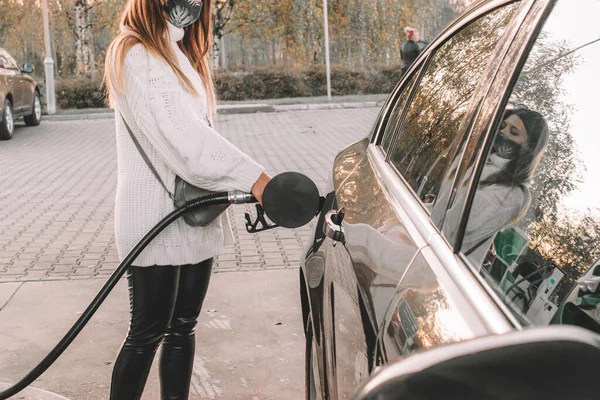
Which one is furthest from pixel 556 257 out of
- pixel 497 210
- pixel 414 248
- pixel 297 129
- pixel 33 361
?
pixel 297 129

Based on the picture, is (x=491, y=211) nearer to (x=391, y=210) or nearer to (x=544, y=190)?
(x=544, y=190)

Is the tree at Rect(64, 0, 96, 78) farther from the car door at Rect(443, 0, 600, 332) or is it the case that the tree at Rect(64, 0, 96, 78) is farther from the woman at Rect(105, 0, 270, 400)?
the car door at Rect(443, 0, 600, 332)

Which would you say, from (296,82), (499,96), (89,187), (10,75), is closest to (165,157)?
(499,96)

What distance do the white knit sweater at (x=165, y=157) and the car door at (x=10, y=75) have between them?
541 inches

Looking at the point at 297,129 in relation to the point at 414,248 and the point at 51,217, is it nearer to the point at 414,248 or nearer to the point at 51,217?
the point at 51,217

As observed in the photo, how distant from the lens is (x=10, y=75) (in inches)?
641

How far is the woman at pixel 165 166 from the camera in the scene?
2.86 metres

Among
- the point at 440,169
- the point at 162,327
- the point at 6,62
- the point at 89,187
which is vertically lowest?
the point at 89,187

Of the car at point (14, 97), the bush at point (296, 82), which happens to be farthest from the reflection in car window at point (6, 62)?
the bush at point (296, 82)

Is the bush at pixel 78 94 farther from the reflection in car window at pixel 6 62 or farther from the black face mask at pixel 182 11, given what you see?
the black face mask at pixel 182 11

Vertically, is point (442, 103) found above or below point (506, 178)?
above

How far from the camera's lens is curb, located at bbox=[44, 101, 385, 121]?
2074 centimetres

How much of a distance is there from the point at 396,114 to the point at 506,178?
1.41 m

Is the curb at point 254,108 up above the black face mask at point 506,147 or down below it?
below
